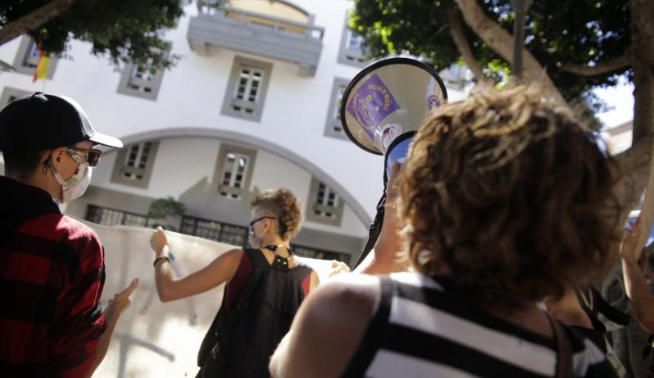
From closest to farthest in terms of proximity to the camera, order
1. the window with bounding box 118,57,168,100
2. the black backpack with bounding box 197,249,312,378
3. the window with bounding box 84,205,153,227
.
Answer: the black backpack with bounding box 197,249,312,378 → the window with bounding box 118,57,168,100 → the window with bounding box 84,205,153,227

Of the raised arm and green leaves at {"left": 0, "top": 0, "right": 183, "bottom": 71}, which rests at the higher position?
green leaves at {"left": 0, "top": 0, "right": 183, "bottom": 71}

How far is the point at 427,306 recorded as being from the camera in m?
0.87

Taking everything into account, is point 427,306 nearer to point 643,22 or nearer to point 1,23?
point 643,22

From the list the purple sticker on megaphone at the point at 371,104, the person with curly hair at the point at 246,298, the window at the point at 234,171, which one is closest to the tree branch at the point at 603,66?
the purple sticker on megaphone at the point at 371,104

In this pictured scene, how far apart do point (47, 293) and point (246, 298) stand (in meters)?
0.92

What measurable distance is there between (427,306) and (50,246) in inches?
47.5

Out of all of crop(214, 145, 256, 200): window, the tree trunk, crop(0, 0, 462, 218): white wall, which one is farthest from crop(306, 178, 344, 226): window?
the tree trunk

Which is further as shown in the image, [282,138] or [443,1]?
[282,138]

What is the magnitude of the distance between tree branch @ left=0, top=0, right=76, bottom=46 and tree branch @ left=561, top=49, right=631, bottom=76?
254 inches

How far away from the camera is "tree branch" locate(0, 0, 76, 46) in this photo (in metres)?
5.87

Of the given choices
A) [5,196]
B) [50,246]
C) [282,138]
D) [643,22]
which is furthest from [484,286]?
[282,138]

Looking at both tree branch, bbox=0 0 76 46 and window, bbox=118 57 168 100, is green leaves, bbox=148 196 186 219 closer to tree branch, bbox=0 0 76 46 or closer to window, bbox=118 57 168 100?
window, bbox=118 57 168 100

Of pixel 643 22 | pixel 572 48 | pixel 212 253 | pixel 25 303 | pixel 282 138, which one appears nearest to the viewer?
pixel 25 303

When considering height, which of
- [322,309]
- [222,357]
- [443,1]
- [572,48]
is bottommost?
[222,357]
